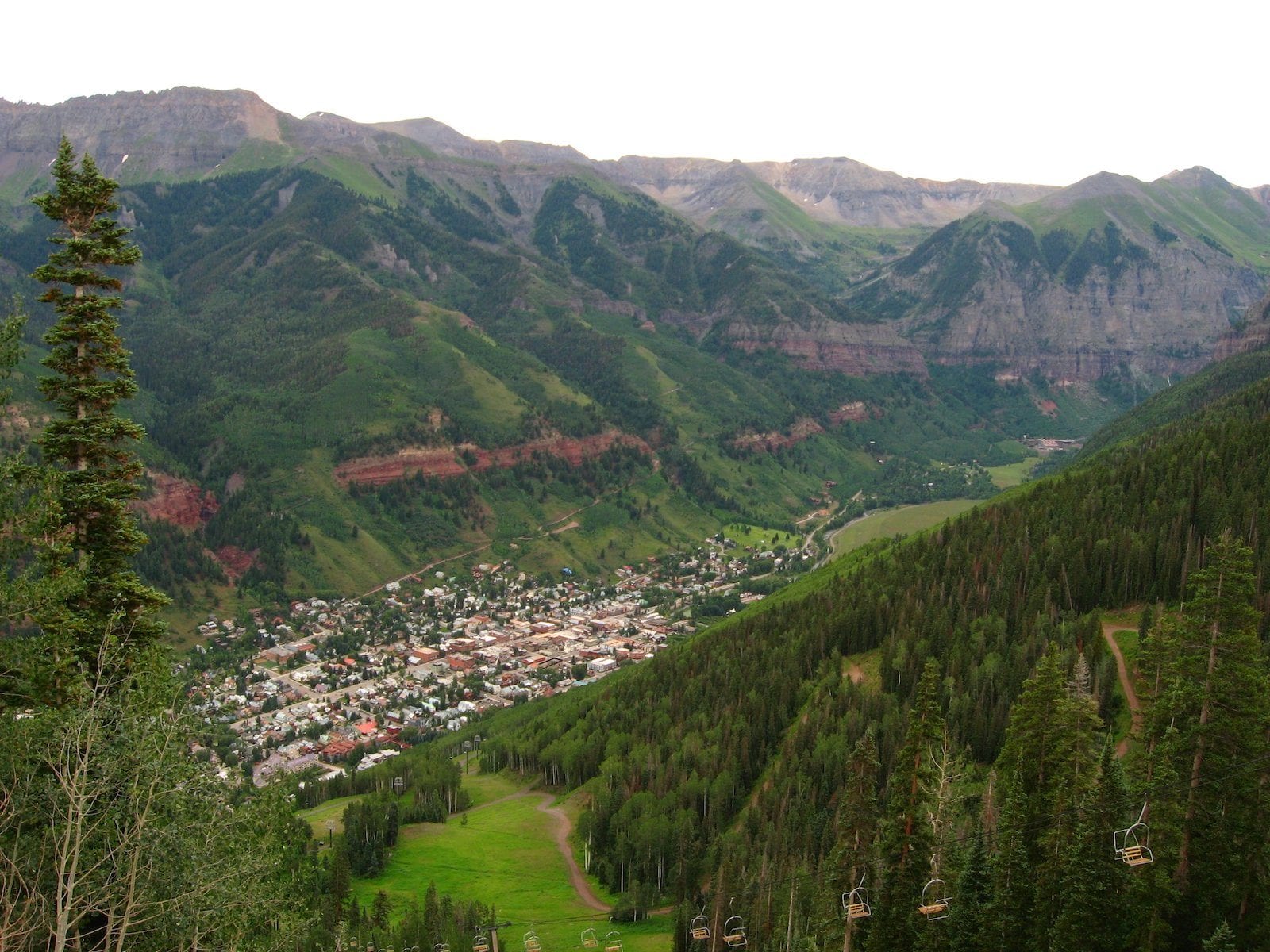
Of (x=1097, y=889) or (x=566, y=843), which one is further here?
(x=566, y=843)

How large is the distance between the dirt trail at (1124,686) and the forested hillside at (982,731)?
7.30 ft

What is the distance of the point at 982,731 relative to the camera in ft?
305

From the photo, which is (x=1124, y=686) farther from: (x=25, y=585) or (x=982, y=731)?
(x=25, y=585)

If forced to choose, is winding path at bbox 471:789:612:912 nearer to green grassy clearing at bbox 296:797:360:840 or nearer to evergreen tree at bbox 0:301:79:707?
green grassy clearing at bbox 296:797:360:840

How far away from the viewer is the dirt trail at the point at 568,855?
103 m

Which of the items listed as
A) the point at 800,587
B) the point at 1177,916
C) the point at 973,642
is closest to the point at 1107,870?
the point at 1177,916

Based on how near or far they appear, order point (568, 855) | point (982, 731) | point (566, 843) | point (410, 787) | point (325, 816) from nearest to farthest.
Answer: point (982, 731)
point (568, 855)
point (566, 843)
point (325, 816)
point (410, 787)

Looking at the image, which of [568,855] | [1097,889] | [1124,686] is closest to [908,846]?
[1097,889]

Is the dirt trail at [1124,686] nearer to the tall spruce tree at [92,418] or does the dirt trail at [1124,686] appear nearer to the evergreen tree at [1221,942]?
the evergreen tree at [1221,942]

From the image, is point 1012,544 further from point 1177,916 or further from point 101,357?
point 101,357

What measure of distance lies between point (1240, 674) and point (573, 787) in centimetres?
8761

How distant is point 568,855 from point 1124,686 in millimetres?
58281

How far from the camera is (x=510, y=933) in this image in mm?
94062

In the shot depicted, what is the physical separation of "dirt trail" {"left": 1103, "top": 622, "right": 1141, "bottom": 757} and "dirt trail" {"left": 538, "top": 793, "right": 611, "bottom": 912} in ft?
161
